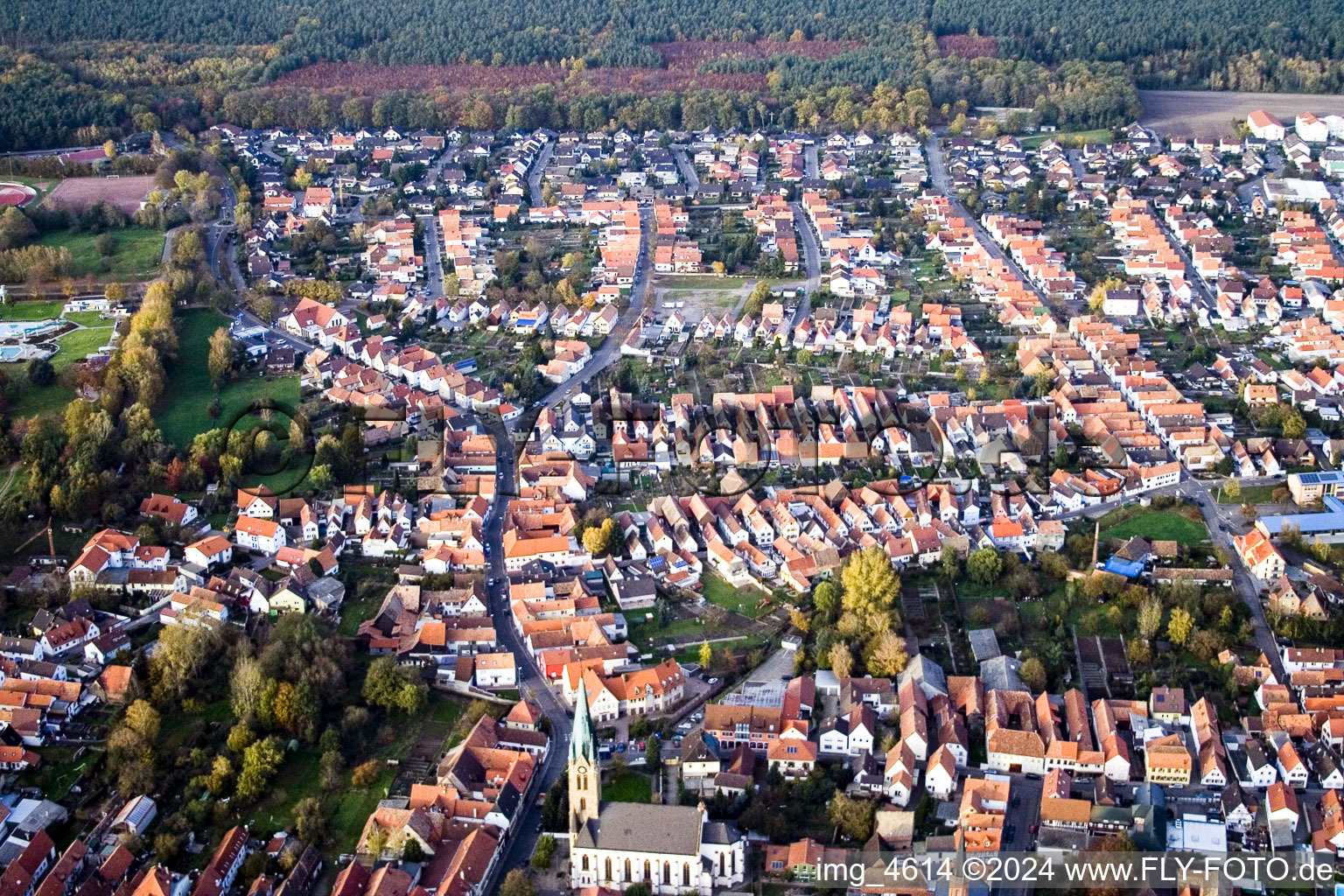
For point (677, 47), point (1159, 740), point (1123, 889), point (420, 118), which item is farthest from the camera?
point (677, 47)

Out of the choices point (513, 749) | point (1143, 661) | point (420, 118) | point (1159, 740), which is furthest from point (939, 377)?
point (420, 118)

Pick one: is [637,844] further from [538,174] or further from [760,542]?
[538,174]

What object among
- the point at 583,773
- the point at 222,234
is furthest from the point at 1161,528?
the point at 222,234

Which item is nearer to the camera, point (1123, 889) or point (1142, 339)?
point (1123, 889)

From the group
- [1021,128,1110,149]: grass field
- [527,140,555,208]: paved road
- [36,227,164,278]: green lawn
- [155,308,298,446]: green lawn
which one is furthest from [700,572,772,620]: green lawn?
[1021,128,1110,149]: grass field

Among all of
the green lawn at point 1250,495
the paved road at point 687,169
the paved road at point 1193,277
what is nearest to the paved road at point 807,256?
the paved road at point 687,169

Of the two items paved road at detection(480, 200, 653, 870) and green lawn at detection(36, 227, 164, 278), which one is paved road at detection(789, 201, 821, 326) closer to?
paved road at detection(480, 200, 653, 870)

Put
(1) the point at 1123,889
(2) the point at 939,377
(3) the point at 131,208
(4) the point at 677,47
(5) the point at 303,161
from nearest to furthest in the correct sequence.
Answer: (1) the point at 1123,889, (2) the point at 939,377, (3) the point at 131,208, (5) the point at 303,161, (4) the point at 677,47

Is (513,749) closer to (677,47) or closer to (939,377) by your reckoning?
(939,377)
